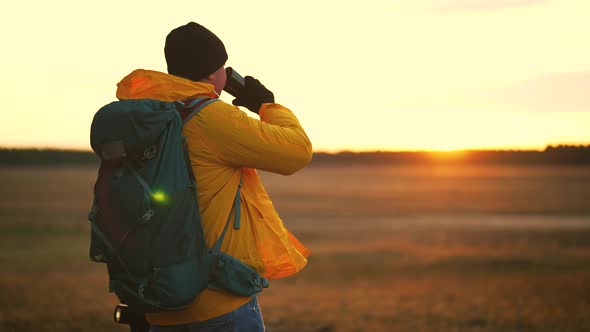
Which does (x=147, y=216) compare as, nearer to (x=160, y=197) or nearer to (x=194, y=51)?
(x=160, y=197)

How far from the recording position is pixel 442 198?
95.6 meters

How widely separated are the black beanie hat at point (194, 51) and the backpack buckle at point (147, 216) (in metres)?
0.56

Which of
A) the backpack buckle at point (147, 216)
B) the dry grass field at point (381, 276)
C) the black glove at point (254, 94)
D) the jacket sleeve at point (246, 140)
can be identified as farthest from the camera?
the dry grass field at point (381, 276)

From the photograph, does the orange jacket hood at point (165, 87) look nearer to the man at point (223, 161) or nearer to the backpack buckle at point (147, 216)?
the man at point (223, 161)

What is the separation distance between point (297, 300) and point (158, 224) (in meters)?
14.6

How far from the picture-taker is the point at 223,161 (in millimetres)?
3041

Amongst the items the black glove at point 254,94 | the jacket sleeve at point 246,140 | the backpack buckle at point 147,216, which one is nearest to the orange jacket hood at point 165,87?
the jacket sleeve at point 246,140

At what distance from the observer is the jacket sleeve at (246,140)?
299cm

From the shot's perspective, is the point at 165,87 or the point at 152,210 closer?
the point at 152,210

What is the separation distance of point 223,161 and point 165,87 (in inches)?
13.5

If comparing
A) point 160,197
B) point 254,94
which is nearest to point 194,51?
point 254,94

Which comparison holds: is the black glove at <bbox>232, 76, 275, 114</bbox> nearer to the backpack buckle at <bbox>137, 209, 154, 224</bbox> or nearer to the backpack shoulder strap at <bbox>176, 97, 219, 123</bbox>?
the backpack shoulder strap at <bbox>176, 97, 219, 123</bbox>

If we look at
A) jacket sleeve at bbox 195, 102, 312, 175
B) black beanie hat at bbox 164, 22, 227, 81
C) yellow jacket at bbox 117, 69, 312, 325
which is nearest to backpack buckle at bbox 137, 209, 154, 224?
yellow jacket at bbox 117, 69, 312, 325

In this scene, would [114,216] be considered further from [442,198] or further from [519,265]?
[442,198]
